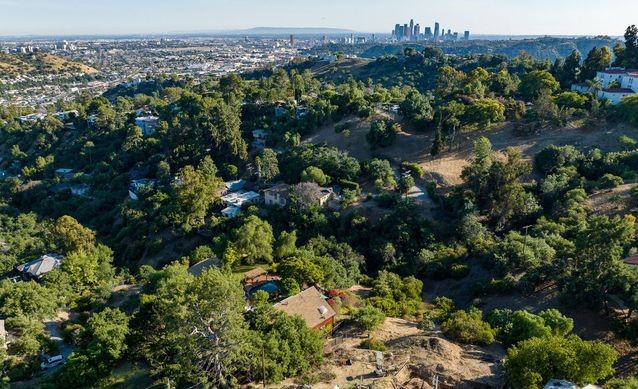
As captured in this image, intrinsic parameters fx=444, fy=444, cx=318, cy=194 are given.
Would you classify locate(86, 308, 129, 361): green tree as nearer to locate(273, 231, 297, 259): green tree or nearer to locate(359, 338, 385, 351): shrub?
locate(359, 338, 385, 351): shrub

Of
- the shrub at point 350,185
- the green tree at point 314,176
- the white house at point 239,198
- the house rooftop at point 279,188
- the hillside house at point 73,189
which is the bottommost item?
the hillside house at point 73,189

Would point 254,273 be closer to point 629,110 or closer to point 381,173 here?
point 381,173

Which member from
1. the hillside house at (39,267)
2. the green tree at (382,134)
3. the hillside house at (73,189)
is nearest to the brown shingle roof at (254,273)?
the hillside house at (39,267)

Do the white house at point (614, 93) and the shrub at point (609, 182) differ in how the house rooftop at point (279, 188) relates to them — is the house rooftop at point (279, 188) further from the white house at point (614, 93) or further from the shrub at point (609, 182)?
the white house at point (614, 93)

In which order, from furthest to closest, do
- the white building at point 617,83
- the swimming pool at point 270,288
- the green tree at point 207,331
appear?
the white building at point 617,83 → the swimming pool at point 270,288 → the green tree at point 207,331

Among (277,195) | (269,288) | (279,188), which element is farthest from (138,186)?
(269,288)

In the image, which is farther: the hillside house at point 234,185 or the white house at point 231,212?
the hillside house at point 234,185

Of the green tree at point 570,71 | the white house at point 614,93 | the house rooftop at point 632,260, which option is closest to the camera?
the house rooftop at point 632,260
